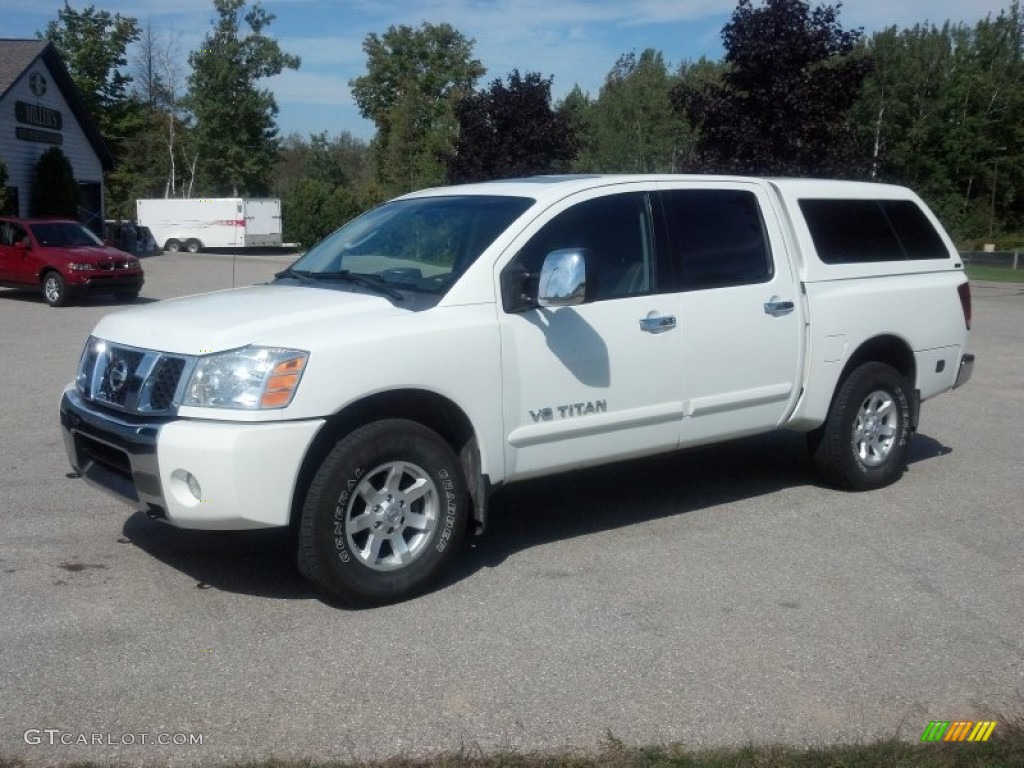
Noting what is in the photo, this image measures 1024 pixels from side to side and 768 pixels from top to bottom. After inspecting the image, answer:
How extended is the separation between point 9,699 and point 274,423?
1.49 metres

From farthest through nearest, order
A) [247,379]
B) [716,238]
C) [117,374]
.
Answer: [716,238]
[117,374]
[247,379]

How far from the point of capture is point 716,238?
688cm

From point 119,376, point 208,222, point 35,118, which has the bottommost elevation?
point 119,376

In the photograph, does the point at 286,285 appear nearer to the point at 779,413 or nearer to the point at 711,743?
the point at 779,413

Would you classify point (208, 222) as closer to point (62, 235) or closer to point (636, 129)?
point (636, 129)

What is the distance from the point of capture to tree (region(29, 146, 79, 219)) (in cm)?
3434

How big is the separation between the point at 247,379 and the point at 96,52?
58.4 meters

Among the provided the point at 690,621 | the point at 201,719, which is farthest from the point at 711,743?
the point at 201,719

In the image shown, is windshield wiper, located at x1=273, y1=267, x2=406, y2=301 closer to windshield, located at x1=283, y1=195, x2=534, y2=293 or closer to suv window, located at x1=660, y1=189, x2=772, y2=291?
windshield, located at x1=283, y1=195, x2=534, y2=293

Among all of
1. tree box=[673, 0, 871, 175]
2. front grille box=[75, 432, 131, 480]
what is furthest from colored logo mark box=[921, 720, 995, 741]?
tree box=[673, 0, 871, 175]

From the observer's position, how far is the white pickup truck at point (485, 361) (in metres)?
5.16

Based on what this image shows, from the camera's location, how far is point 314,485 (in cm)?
522

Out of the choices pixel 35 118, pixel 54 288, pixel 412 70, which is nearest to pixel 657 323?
pixel 54 288

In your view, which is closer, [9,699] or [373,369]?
[9,699]
